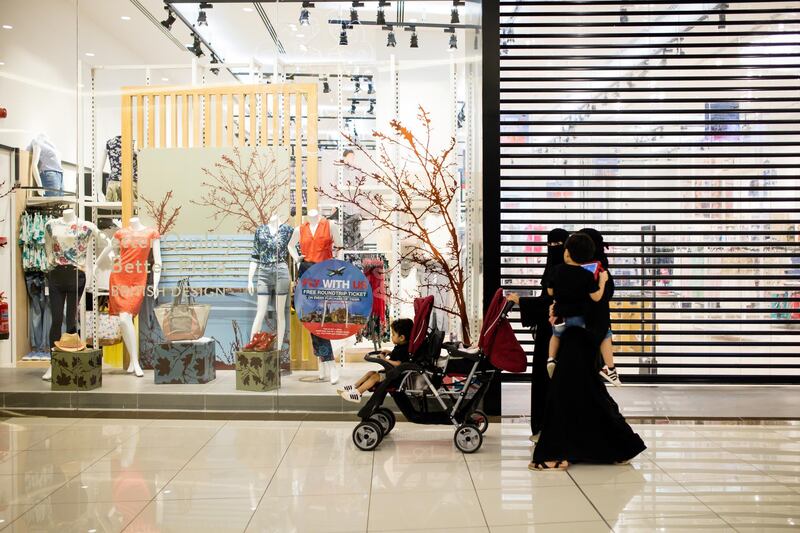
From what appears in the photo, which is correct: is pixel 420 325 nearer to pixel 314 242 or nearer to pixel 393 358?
pixel 393 358

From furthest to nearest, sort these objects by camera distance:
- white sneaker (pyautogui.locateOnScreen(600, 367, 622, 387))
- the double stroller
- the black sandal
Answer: the double stroller < white sneaker (pyautogui.locateOnScreen(600, 367, 622, 387)) < the black sandal

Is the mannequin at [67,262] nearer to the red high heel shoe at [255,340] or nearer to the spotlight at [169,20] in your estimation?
the red high heel shoe at [255,340]

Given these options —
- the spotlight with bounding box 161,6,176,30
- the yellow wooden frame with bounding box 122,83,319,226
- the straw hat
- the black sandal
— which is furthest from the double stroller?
the spotlight with bounding box 161,6,176,30

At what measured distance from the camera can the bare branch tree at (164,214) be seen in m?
5.33

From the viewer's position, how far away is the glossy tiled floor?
3.14 m

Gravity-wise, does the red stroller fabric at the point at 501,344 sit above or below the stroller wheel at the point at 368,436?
above

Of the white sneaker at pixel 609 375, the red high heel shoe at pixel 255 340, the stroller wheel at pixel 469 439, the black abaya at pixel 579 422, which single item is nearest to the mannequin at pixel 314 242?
the red high heel shoe at pixel 255 340

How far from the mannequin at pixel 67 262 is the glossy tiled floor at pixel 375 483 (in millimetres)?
1014

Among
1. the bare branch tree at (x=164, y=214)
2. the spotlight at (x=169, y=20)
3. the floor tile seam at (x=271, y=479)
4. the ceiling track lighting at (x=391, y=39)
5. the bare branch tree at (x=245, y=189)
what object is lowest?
the floor tile seam at (x=271, y=479)

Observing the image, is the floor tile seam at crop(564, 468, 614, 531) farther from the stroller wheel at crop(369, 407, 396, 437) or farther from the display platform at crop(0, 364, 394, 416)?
the display platform at crop(0, 364, 394, 416)

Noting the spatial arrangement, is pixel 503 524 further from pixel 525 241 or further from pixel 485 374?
pixel 525 241

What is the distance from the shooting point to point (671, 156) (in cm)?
538

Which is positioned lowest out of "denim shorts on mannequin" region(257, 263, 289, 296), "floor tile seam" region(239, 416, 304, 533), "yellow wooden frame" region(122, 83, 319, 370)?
"floor tile seam" region(239, 416, 304, 533)

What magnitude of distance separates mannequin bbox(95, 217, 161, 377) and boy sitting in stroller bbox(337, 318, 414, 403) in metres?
1.91
